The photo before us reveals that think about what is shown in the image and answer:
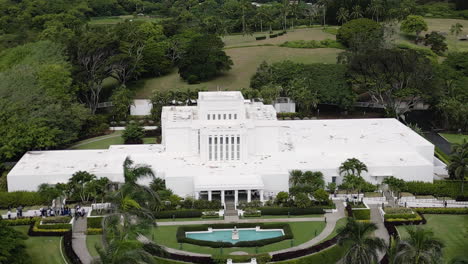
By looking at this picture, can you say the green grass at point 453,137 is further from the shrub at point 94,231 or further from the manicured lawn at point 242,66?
the shrub at point 94,231

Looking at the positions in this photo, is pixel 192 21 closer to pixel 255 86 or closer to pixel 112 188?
pixel 255 86

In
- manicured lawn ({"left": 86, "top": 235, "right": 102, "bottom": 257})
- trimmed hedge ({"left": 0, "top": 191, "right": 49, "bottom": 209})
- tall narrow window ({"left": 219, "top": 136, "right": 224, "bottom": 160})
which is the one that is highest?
tall narrow window ({"left": 219, "top": 136, "right": 224, "bottom": 160})

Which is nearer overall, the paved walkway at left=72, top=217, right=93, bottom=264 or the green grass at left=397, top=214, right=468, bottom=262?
the paved walkway at left=72, top=217, right=93, bottom=264

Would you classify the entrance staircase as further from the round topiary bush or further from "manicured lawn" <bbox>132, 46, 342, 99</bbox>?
the round topiary bush

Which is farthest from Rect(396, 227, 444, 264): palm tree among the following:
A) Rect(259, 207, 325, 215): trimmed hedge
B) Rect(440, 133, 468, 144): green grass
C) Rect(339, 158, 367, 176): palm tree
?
Rect(440, 133, 468, 144): green grass

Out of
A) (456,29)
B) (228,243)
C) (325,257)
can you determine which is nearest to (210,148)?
(228,243)

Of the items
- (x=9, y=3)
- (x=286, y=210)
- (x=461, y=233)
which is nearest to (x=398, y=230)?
(x=461, y=233)
